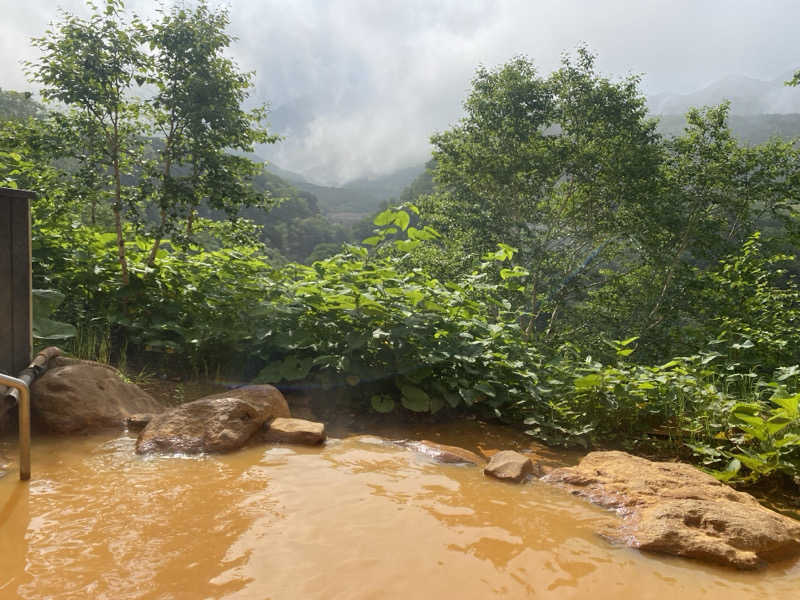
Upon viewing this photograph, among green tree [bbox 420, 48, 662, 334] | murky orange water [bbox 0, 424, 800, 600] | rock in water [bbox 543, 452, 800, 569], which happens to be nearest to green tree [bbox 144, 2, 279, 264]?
murky orange water [bbox 0, 424, 800, 600]

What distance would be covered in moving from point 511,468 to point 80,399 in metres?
3.29

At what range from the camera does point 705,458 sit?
4.01 meters

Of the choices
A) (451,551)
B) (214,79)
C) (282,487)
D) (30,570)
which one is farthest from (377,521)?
(214,79)

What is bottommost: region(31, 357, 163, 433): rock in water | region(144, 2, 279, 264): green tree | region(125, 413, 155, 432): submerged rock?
region(125, 413, 155, 432): submerged rock

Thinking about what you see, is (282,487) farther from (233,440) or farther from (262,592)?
(262,592)

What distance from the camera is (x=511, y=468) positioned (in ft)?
11.2

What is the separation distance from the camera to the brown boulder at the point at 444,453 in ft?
12.3

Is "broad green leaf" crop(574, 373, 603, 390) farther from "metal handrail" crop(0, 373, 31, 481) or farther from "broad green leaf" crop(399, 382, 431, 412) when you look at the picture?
"metal handrail" crop(0, 373, 31, 481)

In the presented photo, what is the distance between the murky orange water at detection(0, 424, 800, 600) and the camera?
1947 mm

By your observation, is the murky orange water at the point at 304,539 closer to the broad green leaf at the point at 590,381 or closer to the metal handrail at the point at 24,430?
the metal handrail at the point at 24,430

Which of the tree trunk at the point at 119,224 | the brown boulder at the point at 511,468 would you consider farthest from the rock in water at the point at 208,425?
the tree trunk at the point at 119,224

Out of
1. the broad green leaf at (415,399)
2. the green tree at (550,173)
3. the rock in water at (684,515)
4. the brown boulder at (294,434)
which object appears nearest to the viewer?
the rock in water at (684,515)

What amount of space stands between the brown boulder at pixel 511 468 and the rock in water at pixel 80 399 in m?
2.89

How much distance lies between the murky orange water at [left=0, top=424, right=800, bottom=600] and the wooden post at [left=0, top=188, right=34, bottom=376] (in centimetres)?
→ 84
